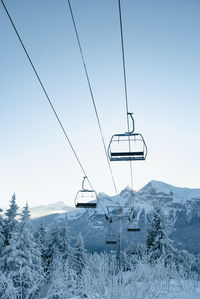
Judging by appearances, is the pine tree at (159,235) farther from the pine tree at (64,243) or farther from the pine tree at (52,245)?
the pine tree at (52,245)

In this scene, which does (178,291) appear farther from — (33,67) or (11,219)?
(11,219)

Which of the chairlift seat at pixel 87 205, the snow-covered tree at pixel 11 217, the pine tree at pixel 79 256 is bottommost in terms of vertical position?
the pine tree at pixel 79 256

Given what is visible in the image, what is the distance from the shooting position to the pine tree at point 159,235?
2934cm

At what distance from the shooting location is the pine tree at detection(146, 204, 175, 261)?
29344 millimetres

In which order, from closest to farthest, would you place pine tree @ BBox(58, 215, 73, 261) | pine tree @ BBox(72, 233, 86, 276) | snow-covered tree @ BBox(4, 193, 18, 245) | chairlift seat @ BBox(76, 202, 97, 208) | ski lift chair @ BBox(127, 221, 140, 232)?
chairlift seat @ BBox(76, 202, 97, 208), ski lift chair @ BBox(127, 221, 140, 232), snow-covered tree @ BBox(4, 193, 18, 245), pine tree @ BBox(72, 233, 86, 276), pine tree @ BBox(58, 215, 73, 261)

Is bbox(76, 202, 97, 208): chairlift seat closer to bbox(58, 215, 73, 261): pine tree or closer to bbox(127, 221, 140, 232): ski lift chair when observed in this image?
bbox(127, 221, 140, 232): ski lift chair

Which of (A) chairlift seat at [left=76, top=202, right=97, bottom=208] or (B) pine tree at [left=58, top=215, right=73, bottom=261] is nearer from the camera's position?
(A) chairlift seat at [left=76, top=202, right=97, bottom=208]

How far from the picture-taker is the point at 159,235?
1174 inches

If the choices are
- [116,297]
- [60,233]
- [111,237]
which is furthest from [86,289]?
[60,233]

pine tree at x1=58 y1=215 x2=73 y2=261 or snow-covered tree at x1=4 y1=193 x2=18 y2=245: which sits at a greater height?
snow-covered tree at x1=4 y1=193 x2=18 y2=245

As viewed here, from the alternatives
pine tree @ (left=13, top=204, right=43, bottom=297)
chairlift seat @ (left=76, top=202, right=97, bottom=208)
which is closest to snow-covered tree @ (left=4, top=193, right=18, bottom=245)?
pine tree @ (left=13, top=204, right=43, bottom=297)

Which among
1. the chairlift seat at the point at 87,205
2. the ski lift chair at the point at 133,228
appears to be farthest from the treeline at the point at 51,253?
the chairlift seat at the point at 87,205

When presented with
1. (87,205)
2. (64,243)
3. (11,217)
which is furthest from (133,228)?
(64,243)

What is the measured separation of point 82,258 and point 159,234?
42.4 feet
